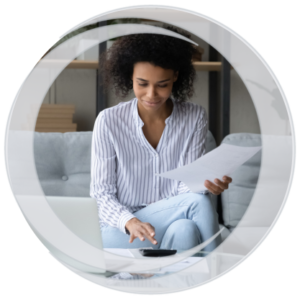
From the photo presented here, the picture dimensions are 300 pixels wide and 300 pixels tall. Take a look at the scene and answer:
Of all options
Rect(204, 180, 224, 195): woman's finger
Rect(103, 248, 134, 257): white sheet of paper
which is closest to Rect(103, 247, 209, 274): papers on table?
Rect(103, 248, 134, 257): white sheet of paper

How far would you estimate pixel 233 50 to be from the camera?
77 centimetres

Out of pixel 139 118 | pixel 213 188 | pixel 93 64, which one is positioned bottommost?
pixel 213 188

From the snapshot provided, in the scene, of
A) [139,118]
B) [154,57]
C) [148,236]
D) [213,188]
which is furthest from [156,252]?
[154,57]

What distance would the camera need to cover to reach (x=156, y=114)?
79cm

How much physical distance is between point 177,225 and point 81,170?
258mm

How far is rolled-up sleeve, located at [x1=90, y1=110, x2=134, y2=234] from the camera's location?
0.78 meters

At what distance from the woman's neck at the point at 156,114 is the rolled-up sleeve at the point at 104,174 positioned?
9 cm

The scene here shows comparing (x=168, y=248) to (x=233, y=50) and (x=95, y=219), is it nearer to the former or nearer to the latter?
(x=95, y=219)

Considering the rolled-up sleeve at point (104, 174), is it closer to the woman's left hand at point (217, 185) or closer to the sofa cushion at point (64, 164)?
the sofa cushion at point (64, 164)

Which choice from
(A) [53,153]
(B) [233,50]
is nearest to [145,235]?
(A) [53,153]

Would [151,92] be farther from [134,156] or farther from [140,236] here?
[140,236]

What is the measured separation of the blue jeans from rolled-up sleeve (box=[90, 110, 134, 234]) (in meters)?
0.03

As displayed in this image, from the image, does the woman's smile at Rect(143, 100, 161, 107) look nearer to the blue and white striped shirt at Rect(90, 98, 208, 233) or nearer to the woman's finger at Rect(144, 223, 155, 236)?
the blue and white striped shirt at Rect(90, 98, 208, 233)

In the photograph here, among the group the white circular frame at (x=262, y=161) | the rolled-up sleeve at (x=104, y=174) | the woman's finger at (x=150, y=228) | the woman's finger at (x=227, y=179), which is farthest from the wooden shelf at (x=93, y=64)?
the woman's finger at (x=150, y=228)
